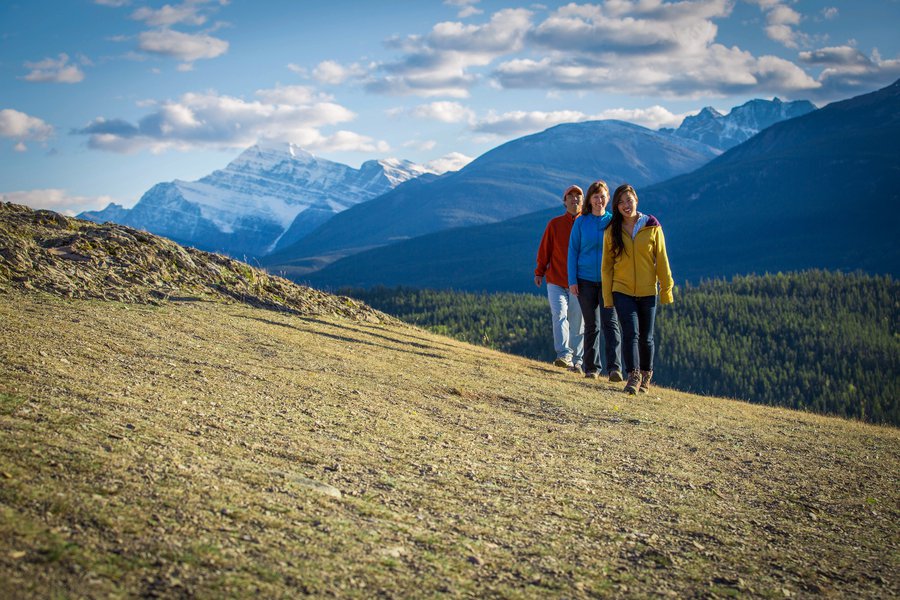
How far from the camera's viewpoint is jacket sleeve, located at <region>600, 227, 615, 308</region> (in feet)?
45.7

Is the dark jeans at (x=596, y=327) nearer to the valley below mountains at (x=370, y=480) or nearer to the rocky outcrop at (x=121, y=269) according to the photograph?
the valley below mountains at (x=370, y=480)

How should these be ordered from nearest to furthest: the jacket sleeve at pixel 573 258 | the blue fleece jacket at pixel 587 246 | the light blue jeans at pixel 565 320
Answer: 1. the blue fleece jacket at pixel 587 246
2. the jacket sleeve at pixel 573 258
3. the light blue jeans at pixel 565 320

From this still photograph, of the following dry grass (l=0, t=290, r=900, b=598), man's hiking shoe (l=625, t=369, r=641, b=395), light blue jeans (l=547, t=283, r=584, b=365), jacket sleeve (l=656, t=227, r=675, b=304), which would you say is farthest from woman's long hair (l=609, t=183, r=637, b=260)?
light blue jeans (l=547, t=283, r=584, b=365)

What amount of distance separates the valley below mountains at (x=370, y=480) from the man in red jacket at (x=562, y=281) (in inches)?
118

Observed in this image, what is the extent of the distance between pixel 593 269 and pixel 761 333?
555 ft

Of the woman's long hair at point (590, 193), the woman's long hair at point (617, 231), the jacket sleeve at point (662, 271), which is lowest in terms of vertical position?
the jacket sleeve at point (662, 271)

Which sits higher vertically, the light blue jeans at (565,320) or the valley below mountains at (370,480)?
the light blue jeans at (565,320)

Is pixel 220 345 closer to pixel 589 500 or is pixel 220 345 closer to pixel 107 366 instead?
pixel 107 366

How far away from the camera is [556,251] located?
55.4ft

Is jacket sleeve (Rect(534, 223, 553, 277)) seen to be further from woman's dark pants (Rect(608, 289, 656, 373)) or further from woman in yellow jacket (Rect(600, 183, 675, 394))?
woman's dark pants (Rect(608, 289, 656, 373))

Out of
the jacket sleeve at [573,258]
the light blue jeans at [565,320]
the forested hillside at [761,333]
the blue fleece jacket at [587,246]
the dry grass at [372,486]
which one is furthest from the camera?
the forested hillside at [761,333]

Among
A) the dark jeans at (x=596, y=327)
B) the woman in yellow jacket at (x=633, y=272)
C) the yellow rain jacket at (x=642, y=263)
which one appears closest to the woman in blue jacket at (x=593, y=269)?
the dark jeans at (x=596, y=327)

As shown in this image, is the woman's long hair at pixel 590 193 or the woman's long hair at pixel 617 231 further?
the woman's long hair at pixel 590 193

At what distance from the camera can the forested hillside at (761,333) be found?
477 feet
